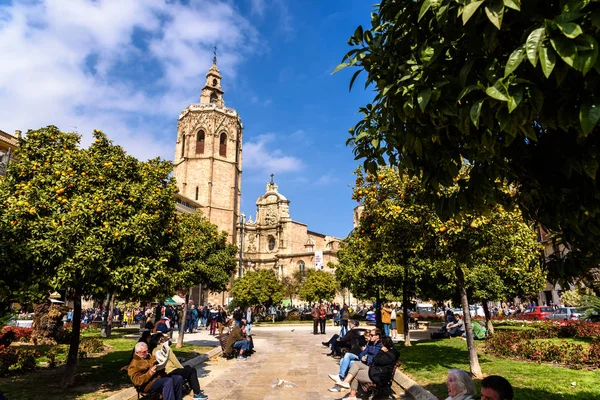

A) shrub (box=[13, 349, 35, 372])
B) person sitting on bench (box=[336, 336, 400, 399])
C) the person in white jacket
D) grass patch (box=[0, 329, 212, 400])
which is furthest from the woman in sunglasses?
shrub (box=[13, 349, 35, 372])

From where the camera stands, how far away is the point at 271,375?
10719 millimetres

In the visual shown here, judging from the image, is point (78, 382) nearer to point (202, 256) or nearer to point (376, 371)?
point (376, 371)

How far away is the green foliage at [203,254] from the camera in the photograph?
1589 cm

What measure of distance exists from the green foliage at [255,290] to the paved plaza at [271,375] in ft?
63.3

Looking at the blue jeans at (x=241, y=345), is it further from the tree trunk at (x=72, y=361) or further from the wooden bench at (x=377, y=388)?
the wooden bench at (x=377, y=388)

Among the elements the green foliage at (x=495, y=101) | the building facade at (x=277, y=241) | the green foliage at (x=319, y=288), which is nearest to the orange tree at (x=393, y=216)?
the green foliage at (x=495, y=101)

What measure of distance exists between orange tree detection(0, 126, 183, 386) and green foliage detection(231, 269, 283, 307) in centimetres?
2636

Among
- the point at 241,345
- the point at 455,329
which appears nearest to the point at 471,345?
the point at 241,345

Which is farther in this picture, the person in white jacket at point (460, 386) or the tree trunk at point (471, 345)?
the tree trunk at point (471, 345)

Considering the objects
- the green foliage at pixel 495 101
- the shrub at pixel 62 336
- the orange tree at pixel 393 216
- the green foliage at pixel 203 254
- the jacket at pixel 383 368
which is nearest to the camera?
the green foliage at pixel 495 101

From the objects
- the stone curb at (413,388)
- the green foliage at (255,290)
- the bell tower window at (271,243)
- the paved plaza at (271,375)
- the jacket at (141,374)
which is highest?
the bell tower window at (271,243)

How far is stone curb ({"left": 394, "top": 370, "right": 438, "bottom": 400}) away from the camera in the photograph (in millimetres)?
7550

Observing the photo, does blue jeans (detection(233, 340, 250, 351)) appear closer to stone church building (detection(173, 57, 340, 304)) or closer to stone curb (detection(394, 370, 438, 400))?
stone curb (detection(394, 370, 438, 400))

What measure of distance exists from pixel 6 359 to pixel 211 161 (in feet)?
173
